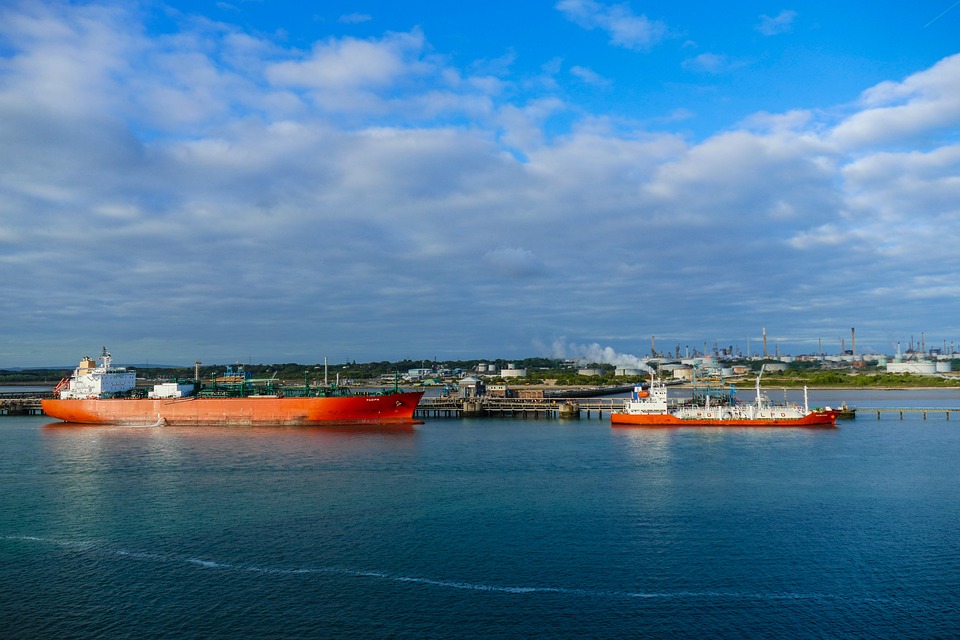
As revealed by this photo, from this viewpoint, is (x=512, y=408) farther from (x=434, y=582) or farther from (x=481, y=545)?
(x=434, y=582)

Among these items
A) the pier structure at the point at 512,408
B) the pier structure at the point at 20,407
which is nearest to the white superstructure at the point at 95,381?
the pier structure at the point at 20,407

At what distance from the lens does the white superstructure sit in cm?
6769

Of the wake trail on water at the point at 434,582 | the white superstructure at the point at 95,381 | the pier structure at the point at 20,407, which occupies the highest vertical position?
the white superstructure at the point at 95,381

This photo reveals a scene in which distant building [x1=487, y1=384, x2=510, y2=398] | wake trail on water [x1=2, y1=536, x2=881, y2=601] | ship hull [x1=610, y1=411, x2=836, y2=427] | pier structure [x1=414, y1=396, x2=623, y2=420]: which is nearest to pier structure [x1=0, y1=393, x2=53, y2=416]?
pier structure [x1=414, y1=396, x2=623, y2=420]

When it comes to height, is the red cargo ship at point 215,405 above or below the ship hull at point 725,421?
above

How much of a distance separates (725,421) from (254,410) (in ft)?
146

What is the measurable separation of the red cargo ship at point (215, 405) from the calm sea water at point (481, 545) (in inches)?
671

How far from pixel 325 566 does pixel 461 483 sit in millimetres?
13477

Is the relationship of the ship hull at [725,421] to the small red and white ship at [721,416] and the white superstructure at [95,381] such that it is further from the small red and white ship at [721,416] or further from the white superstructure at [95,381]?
the white superstructure at [95,381]

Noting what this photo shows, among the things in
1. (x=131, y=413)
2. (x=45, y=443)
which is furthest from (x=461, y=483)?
(x=131, y=413)

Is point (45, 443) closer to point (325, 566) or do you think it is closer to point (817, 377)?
point (325, 566)

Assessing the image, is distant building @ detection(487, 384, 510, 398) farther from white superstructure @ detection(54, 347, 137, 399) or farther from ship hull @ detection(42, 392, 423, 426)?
white superstructure @ detection(54, 347, 137, 399)

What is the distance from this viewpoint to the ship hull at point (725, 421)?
60.4 m

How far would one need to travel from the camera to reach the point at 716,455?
145 ft
